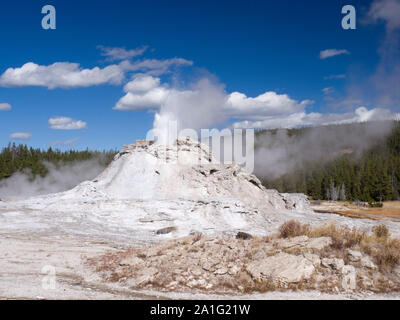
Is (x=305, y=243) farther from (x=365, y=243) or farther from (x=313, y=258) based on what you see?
(x=365, y=243)

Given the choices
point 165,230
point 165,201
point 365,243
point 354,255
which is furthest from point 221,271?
point 165,201

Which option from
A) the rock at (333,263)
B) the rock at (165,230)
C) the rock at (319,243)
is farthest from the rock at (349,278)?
the rock at (165,230)

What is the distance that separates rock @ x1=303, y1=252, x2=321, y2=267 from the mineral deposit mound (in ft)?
35.0

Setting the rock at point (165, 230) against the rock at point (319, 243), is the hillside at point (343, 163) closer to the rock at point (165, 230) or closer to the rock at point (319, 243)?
the rock at point (165, 230)

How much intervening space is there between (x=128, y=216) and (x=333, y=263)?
629 inches

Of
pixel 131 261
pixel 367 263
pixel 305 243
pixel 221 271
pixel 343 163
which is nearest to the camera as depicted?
pixel 367 263

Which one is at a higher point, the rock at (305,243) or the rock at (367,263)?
the rock at (305,243)

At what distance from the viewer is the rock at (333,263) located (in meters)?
9.36

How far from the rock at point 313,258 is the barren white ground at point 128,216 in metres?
1.24

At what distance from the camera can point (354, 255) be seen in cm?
984

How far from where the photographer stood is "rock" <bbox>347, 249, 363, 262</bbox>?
9.77 m

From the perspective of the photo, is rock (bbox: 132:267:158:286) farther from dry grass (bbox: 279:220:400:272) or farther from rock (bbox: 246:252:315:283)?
dry grass (bbox: 279:220:400:272)

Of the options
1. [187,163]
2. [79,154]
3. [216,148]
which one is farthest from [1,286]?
[79,154]
